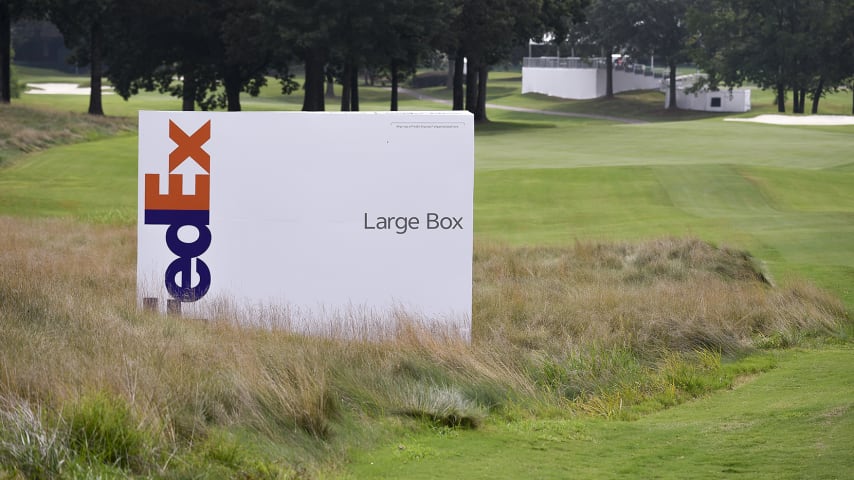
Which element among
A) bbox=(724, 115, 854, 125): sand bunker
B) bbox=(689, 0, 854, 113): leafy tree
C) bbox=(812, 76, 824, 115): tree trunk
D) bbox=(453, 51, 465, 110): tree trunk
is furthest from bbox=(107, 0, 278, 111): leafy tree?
bbox=(812, 76, 824, 115): tree trunk

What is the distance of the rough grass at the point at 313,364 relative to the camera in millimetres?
5180

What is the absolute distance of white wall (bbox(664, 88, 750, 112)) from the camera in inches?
3297

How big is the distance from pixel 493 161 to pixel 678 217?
12.6 meters

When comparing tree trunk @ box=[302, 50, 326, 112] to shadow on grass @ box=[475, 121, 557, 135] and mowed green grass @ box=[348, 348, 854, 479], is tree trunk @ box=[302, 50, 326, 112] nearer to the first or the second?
shadow on grass @ box=[475, 121, 557, 135]

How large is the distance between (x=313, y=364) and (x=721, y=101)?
81.6m

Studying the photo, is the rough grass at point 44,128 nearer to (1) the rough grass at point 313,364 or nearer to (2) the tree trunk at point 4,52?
(2) the tree trunk at point 4,52

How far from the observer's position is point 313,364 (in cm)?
697

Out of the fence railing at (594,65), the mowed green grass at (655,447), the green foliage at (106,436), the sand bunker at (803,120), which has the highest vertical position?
the fence railing at (594,65)

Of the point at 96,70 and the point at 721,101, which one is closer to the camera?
the point at 96,70

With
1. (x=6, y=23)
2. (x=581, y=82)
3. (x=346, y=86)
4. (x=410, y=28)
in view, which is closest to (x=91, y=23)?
(x=6, y=23)

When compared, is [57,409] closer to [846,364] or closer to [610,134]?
[846,364]

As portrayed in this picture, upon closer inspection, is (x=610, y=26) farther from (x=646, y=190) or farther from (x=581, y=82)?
(x=646, y=190)

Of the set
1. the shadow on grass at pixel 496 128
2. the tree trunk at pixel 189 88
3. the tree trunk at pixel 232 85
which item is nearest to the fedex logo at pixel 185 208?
the shadow on grass at pixel 496 128

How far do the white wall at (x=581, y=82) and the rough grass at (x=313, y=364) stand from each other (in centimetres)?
8449
